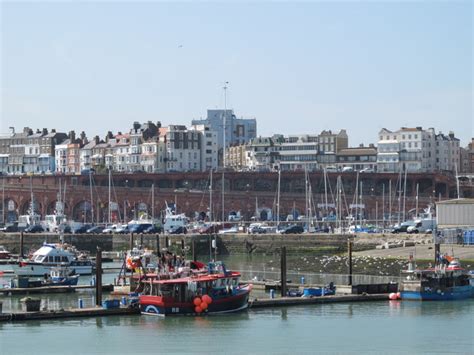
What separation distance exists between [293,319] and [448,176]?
11141cm

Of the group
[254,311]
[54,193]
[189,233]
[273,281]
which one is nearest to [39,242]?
[189,233]

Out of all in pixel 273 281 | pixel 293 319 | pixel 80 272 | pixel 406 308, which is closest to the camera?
pixel 293 319

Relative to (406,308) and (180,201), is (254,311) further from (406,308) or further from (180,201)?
(180,201)

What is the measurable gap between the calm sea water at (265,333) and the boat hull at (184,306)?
0.49 m

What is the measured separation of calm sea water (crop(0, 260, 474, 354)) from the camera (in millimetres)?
57438

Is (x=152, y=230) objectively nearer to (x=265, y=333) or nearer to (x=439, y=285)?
(x=439, y=285)

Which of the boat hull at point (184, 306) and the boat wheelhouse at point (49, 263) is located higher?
the boat wheelhouse at point (49, 263)

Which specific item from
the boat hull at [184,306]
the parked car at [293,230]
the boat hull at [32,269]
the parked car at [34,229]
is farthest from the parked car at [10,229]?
the boat hull at [184,306]

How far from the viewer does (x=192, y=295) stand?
6475 centimetres

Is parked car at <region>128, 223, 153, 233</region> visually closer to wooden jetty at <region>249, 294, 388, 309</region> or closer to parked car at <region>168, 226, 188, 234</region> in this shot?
parked car at <region>168, 226, 188, 234</region>

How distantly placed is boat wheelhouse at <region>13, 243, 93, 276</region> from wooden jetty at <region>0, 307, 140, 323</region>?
24758 mm

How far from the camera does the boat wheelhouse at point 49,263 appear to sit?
296 ft

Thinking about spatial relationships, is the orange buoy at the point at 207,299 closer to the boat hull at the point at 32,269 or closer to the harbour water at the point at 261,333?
the harbour water at the point at 261,333

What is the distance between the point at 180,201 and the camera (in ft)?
529
